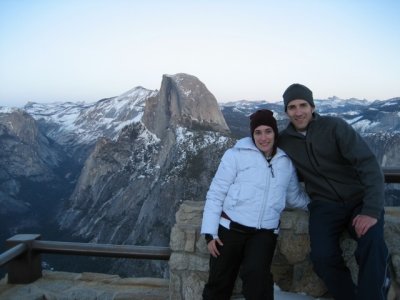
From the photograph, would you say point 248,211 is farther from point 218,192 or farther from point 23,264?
point 23,264

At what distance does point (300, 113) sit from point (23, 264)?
4.34 metres

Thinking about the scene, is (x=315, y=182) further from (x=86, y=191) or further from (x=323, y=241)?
(x=86, y=191)

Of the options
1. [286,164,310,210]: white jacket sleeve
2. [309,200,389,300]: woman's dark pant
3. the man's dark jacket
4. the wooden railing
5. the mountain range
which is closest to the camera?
[309,200,389,300]: woman's dark pant

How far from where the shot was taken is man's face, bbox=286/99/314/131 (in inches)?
158

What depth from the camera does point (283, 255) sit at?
13.7 ft

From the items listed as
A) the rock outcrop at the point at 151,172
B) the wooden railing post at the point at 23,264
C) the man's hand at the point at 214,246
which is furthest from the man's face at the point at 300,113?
the rock outcrop at the point at 151,172

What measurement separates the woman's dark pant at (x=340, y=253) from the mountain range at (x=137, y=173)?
74.8 m

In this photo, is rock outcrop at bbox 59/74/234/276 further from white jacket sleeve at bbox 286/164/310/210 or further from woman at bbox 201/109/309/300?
woman at bbox 201/109/309/300

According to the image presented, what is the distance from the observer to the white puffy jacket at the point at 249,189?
3748 millimetres

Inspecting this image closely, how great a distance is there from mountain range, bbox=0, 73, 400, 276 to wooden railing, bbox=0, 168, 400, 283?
72460mm

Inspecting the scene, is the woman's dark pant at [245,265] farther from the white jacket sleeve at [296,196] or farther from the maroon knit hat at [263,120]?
the maroon knit hat at [263,120]

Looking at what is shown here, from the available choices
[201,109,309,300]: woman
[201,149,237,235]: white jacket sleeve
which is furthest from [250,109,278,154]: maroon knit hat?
[201,149,237,235]: white jacket sleeve

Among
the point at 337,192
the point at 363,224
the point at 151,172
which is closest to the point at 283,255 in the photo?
the point at 337,192

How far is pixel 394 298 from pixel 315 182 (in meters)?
1.35
